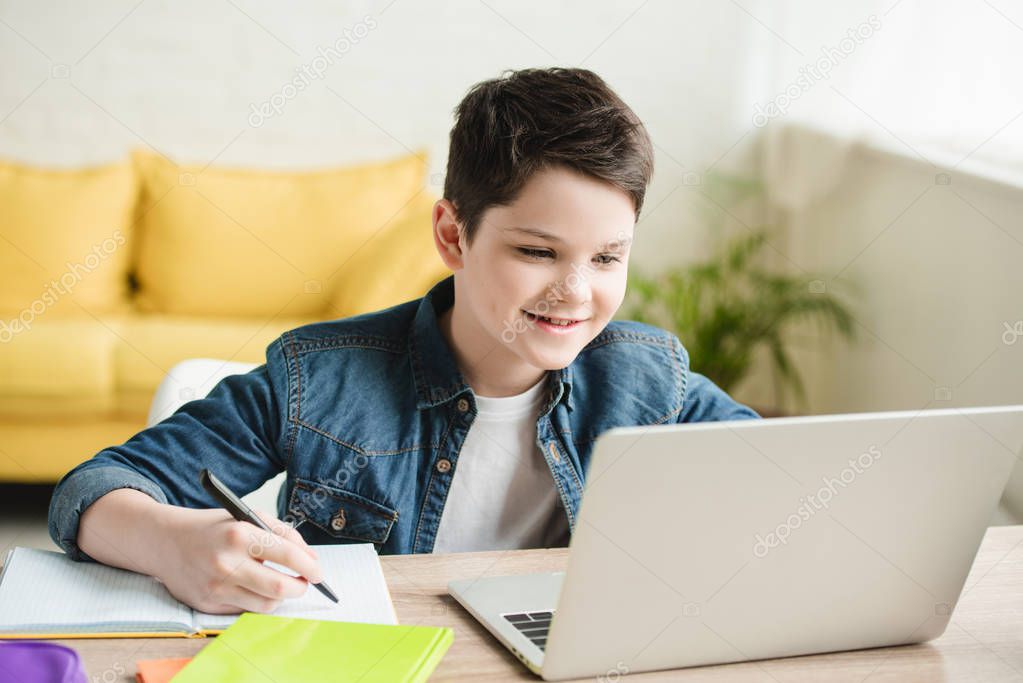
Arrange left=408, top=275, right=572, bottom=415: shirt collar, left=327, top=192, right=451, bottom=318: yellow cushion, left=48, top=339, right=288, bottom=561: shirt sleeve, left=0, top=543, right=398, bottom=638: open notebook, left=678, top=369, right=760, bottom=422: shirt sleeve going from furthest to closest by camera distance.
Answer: left=327, top=192, right=451, bottom=318: yellow cushion → left=678, top=369, right=760, bottom=422: shirt sleeve → left=408, top=275, right=572, bottom=415: shirt collar → left=48, top=339, right=288, bottom=561: shirt sleeve → left=0, top=543, right=398, bottom=638: open notebook

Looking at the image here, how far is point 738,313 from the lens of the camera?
3.45 m

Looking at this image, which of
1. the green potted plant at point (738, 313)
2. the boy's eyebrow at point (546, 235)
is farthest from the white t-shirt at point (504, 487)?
the green potted plant at point (738, 313)

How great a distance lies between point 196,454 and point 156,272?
219cm

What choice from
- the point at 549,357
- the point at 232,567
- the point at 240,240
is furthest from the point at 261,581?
the point at 240,240

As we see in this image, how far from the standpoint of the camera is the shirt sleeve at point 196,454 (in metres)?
1.02

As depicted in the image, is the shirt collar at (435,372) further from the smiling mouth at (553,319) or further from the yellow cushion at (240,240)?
the yellow cushion at (240,240)

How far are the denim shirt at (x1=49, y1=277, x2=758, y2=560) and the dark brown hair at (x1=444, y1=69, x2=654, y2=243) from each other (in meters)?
0.17

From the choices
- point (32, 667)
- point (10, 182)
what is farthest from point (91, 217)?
point (32, 667)

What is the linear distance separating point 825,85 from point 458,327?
2.44m

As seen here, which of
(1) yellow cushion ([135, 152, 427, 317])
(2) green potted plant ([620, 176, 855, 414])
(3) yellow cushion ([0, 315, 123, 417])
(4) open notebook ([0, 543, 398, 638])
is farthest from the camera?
(2) green potted plant ([620, 176, 855, 414])

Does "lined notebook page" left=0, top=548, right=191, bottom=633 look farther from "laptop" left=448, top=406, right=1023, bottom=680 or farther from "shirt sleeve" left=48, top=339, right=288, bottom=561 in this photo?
"laptop" left=448, top=406, right=1023, bottom=680

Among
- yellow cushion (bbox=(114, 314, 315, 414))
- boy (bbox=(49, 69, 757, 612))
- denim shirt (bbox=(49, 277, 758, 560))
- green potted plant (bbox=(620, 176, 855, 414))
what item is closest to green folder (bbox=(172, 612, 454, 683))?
boy (bbox=(49, 69, 757, 612))

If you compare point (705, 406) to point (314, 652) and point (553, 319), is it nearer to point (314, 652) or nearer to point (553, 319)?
point (553, 319)

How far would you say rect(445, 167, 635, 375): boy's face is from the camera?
1.13 m
